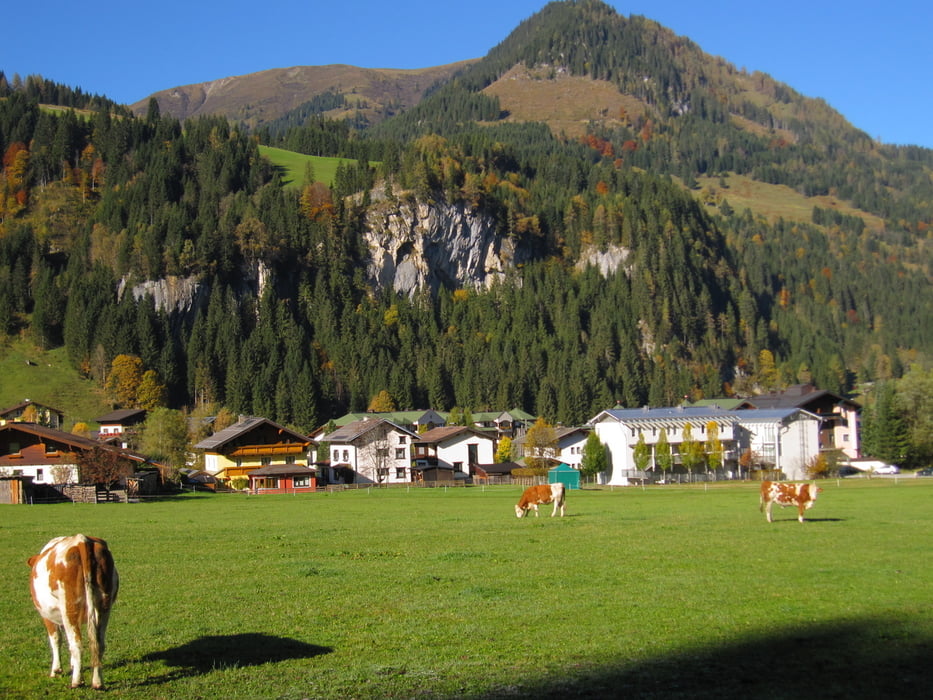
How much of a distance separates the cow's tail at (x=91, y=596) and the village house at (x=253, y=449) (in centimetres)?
8233

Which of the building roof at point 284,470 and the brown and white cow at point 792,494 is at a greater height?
the brown and white cow at point 792,494

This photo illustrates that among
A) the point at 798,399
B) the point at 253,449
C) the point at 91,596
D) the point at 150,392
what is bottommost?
the point at 253,449

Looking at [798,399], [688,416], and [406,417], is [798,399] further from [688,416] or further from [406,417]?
[406,417]

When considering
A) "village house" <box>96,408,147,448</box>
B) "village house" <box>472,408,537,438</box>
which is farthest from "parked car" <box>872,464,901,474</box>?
"village house" <box>96,408,147,448</box>

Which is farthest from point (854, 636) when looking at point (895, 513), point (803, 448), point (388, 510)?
point (803, 448)

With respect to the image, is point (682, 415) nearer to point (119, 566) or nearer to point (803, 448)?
point (803, 448)

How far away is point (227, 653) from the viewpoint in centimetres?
1253

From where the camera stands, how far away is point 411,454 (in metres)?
105

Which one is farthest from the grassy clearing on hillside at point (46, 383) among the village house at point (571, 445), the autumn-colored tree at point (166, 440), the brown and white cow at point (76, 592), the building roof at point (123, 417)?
the brown and white cow at point (76, 592)

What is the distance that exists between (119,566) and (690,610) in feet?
44.2

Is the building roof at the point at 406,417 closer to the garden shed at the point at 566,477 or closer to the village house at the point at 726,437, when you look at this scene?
the village house at the point at 726,437

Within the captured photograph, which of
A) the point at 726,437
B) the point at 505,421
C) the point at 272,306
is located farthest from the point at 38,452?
the point at 272,306

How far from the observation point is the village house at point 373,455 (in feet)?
335

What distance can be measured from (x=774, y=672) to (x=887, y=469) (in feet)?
328
